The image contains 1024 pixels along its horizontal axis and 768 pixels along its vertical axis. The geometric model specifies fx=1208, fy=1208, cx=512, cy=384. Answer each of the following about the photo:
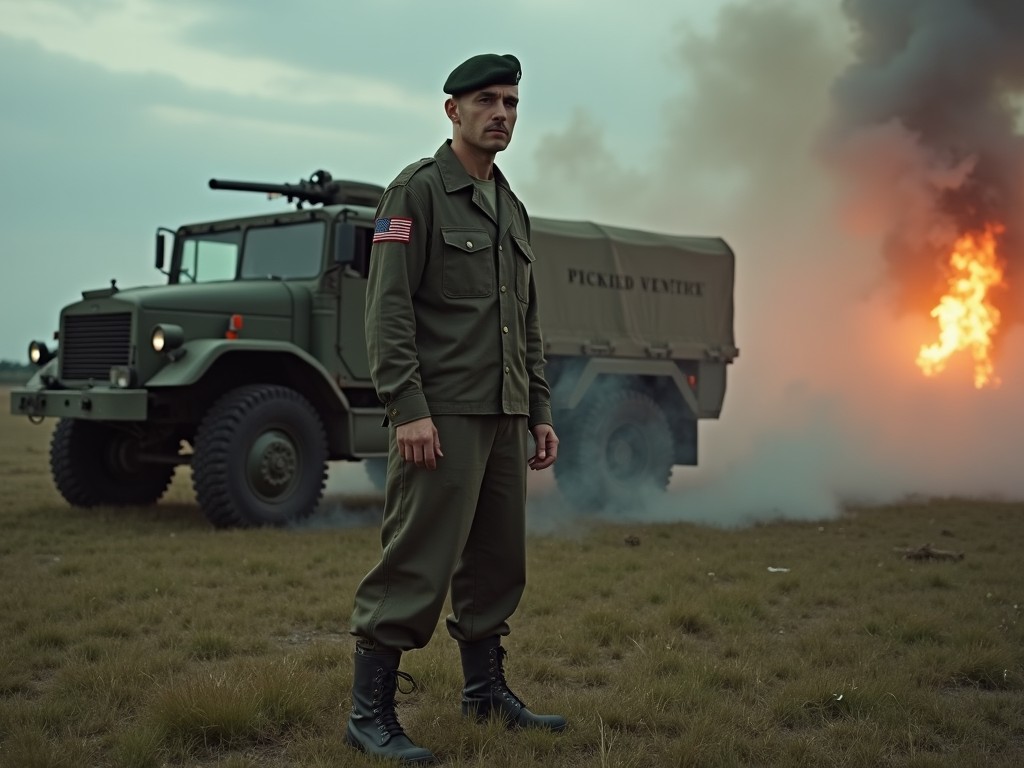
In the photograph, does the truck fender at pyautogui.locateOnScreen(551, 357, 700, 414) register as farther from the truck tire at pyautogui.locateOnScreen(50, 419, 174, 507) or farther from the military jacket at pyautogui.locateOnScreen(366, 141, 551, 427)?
the military jacket at pyautogui.locateOnScreen(366, 141, 551, 427)

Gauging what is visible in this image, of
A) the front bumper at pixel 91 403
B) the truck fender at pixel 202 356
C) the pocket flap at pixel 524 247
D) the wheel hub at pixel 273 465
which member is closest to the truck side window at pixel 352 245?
Answer: the truck fender at pixel 202 356

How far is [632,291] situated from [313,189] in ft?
10.7

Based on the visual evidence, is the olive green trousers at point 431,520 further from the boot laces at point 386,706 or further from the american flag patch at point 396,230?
the american flag patch at point 396,230

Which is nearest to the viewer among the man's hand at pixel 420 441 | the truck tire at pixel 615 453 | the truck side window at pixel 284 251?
the man's hand at pixel 420 441

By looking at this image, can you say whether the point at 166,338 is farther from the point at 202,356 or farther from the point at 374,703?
the point at 374,703

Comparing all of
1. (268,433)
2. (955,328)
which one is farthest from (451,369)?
(955,328)

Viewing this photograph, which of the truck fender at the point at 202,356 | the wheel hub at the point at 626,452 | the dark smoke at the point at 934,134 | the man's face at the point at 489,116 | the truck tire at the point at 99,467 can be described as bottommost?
the truck tire at the point at 99,467

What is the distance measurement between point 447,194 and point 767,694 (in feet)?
6.95

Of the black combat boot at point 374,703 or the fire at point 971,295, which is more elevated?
the fire at point 971,295

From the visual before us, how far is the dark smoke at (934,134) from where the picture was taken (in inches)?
630

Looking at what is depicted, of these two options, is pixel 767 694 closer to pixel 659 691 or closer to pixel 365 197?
pixel 659 691

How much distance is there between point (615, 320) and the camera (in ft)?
37.9

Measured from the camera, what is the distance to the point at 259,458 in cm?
872

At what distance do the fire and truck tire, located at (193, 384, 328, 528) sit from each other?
32.2 ft
